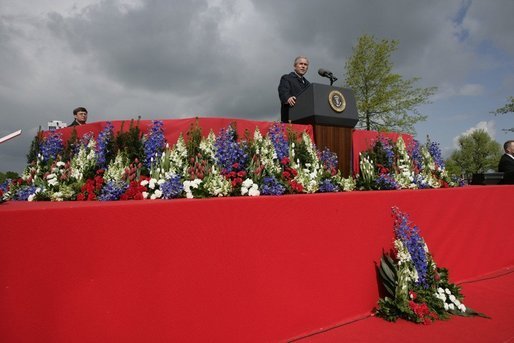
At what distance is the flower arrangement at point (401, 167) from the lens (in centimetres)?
416

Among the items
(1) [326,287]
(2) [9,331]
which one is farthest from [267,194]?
(2) [9,331]

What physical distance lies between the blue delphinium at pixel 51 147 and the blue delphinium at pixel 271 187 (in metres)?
2.11

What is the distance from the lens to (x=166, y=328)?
6.97 feet

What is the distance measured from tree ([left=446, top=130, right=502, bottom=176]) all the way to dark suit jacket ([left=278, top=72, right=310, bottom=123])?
50.1 m

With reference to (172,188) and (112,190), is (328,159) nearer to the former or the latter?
(172,188)

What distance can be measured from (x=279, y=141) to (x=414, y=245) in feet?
5.62

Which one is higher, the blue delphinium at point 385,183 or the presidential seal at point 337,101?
the presidential seal at point 337,101

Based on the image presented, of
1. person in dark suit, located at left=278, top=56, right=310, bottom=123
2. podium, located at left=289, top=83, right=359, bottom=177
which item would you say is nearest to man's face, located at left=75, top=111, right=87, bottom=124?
person in dark suit, located at left=278, top=56, right=310, bottom=123

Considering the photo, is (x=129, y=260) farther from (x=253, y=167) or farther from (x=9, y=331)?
(x=253, y=167)

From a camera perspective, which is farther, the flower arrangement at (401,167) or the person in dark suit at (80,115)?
the person in dark suit at (80,115)

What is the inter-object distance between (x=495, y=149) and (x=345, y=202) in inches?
2242

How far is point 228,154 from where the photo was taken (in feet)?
10.3

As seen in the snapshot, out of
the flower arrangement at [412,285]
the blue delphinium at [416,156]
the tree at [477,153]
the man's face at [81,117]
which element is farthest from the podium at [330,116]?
the tree at [477,153]

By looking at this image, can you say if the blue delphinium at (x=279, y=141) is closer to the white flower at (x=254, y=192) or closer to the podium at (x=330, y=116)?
the podium at (x=330, y=116)
